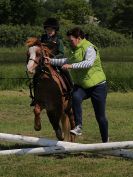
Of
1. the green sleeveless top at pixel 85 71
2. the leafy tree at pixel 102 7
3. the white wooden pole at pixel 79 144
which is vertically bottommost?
the leafy tree at pixel 102 7

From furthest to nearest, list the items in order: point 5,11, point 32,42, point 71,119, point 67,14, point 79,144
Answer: point 67,14, point 5,11, point 71,119, point 32,42, point 79,144

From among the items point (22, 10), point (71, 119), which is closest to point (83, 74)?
point (71, 119)

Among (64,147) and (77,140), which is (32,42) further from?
(77,140)

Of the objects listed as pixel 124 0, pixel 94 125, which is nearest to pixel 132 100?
pixel 94 125

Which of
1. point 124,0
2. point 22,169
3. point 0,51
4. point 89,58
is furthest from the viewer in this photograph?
point 124,0

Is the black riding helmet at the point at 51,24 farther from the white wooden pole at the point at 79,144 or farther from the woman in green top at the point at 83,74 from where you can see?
the white wooden pole at the point at 79,144

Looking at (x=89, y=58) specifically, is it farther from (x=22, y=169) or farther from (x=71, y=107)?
(x=22, y=169)

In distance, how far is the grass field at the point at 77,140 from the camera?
24.6 ft

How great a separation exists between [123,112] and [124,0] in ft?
276

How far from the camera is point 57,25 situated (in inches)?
360

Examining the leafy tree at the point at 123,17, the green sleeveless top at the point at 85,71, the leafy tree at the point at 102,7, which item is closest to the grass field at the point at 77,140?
the green sleeveless top at the point at 85,71

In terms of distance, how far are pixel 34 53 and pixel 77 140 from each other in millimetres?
2556

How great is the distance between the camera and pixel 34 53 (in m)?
8.35

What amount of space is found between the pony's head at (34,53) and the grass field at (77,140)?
1.35m
